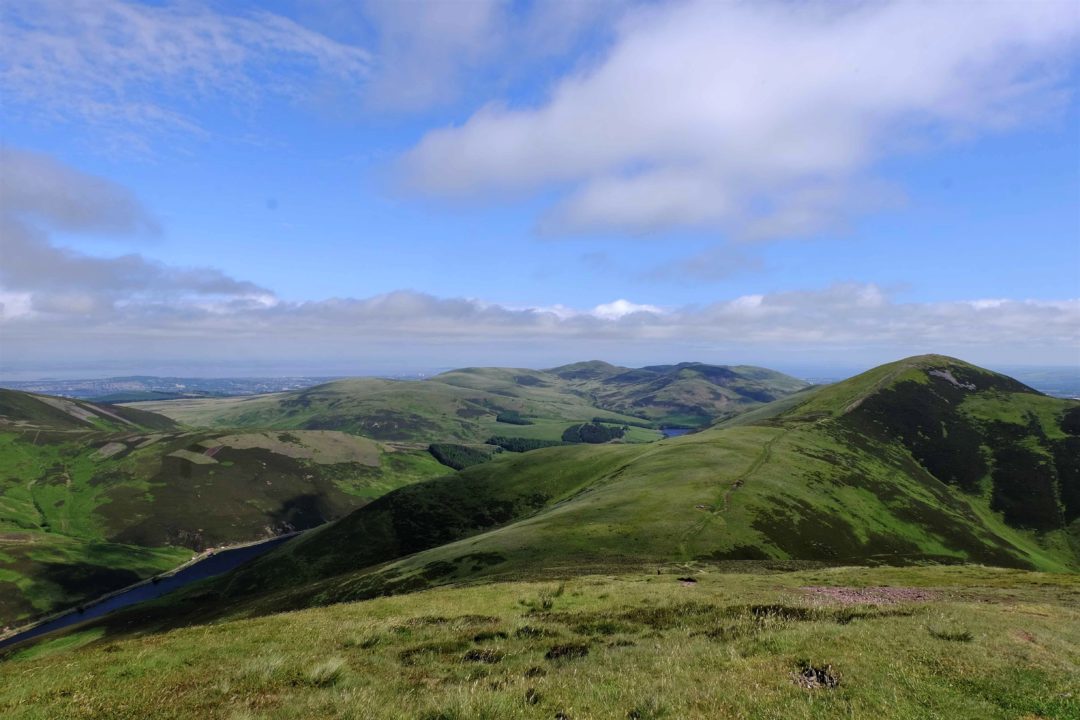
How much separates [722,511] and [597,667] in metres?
80.3

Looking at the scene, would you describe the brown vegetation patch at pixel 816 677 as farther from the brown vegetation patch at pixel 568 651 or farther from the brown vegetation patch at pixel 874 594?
the brown vegetation patch at pixel 874 594

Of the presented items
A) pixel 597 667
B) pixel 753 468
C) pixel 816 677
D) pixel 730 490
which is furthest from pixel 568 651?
pixel 753 468

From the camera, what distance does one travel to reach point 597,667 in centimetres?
1697

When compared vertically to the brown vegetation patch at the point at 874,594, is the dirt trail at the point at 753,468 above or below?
below

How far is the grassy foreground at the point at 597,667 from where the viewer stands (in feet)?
43.1

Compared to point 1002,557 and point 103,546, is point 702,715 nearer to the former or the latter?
point 1002,557

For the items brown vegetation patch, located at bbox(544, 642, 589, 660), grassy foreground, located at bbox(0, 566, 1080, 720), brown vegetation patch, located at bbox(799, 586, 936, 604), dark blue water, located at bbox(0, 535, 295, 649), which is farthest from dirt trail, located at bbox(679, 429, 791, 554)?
dark blue water, located at bbox(0, 535, 295, 649)

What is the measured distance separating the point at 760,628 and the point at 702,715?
419 inches

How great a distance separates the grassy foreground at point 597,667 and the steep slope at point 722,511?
33677mm

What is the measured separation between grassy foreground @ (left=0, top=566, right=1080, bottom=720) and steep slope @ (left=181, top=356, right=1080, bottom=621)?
110 feet

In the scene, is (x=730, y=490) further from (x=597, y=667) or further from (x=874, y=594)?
(x=597, y=667)

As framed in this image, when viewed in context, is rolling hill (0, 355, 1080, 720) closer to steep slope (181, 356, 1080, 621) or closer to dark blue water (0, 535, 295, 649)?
steep slope (181, 356, 1080, 621)

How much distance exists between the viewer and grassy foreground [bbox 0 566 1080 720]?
13.1 m

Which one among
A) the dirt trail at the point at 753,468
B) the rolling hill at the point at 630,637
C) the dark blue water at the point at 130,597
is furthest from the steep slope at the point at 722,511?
the dark blue water at the point at 130,597
